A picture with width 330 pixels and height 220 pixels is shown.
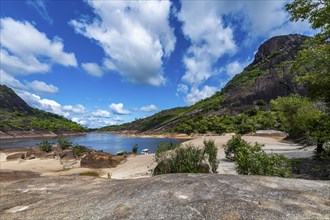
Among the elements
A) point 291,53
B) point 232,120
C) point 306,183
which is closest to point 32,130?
point 232,120

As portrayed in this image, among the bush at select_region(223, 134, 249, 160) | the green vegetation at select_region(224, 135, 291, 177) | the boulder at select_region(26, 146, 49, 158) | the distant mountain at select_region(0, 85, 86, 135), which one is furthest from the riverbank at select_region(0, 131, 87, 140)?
the green vegetation at select_region(224, 135, 291, 177)

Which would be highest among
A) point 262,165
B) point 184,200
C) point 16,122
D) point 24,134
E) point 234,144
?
point 16,122

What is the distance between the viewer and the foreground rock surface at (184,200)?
18.4 feet

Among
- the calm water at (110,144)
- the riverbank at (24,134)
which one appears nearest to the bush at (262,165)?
the calm water at (110,144)

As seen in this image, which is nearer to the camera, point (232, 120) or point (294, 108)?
point (294, 108)

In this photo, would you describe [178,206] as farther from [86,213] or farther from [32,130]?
[32,130]

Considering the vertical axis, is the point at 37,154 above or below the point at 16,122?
below

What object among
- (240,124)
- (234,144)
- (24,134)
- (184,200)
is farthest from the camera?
(24,134)

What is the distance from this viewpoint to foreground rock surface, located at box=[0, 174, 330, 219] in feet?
18.4

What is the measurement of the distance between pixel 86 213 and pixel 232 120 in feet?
323

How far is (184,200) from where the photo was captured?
6242 millimetres

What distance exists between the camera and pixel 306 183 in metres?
8.26

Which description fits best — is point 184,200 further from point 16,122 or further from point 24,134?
point 16,122

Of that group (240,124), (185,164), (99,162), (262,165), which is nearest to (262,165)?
(262,165)
